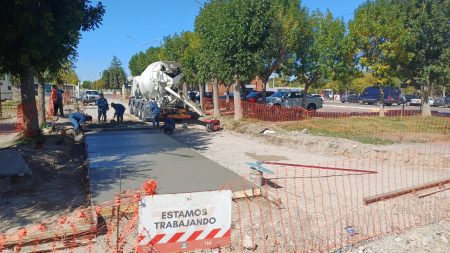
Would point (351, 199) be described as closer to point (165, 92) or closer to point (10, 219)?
point (10, 219)

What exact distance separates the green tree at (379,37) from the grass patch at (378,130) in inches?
138

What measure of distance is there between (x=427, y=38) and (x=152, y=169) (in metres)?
19.8

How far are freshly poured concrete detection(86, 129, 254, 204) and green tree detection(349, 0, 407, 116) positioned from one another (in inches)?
558

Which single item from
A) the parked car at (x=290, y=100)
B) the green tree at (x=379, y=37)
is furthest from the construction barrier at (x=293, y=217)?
the parked car at (x=290, y=100)

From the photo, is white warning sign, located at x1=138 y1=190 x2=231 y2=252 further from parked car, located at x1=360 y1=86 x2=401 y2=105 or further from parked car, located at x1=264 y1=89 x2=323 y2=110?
parked car, located at x1=360 y1=86 x2=401 y2=105

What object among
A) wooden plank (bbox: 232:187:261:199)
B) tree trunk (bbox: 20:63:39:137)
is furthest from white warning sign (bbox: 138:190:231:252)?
tree trunk (bbox: 20:63:39:137)

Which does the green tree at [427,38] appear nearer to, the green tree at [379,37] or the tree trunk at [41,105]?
the green tree at [379,37]

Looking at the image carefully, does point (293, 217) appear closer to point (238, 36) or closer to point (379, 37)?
point (238, 36)

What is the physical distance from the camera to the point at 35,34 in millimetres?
9523

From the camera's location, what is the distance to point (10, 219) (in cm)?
619

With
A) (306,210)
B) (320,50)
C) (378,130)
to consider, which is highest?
(320,50)

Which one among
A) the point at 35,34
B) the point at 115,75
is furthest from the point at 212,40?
the point at 115,75

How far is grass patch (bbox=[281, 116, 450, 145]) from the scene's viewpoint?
589 inches

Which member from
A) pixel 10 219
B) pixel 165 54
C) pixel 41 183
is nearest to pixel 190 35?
pixel 165 54
